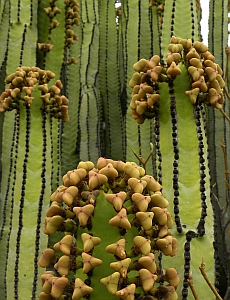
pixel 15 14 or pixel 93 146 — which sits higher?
pixel 15 14

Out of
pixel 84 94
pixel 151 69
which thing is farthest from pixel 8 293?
pixel 84 94

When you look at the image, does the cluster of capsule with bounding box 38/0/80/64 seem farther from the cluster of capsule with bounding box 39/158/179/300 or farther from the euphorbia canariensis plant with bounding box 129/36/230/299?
the cluster of capsule with bounding box 39/158/179/300

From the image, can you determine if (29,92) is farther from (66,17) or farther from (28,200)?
(66,17)

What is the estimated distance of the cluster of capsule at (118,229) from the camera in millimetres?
1302

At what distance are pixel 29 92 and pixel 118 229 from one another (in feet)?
4.04

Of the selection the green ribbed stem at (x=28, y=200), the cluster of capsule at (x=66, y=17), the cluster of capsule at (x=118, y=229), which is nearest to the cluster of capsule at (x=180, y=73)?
the cluster of capsule at (x=118, y=229)

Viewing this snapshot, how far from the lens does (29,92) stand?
236 cm

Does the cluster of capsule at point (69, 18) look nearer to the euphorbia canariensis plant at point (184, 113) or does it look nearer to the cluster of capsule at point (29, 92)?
the cluster of capsule at point (29, 92)

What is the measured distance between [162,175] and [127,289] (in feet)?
2.20

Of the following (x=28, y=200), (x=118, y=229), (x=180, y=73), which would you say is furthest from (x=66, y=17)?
(x=118, y=229)

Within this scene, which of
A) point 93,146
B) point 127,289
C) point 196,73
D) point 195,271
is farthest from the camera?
point 93,146

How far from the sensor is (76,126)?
3650mm

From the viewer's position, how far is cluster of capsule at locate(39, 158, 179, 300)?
130 cm

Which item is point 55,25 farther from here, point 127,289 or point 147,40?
point 127,289
